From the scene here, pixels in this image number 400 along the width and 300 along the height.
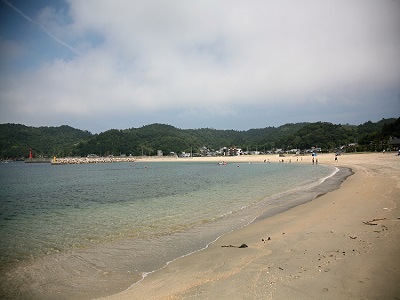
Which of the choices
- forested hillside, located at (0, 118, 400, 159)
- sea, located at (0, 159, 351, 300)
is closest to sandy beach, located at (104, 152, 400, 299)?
sea, located at (0, 159, 351, 300)

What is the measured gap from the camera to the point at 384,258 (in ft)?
15.8

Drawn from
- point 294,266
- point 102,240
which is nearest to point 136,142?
point 102,240

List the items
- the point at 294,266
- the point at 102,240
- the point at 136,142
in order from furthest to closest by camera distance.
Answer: the point at 136,142 < the point at 102,240 < the point at 294,266

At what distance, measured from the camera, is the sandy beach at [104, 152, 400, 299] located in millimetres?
3957

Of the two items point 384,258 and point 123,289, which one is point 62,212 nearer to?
point 123,289

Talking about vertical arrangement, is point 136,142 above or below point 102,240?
above

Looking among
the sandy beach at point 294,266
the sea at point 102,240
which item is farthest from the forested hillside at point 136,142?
the sandy beach at point 294,266

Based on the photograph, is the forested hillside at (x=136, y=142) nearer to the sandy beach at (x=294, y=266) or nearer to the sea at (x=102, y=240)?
the sea at (x=102, y=240)

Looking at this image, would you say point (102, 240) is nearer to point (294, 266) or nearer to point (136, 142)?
point (294, 266)

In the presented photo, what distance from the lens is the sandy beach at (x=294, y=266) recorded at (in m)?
3.96

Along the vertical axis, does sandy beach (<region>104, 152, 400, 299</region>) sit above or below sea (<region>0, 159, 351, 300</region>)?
above

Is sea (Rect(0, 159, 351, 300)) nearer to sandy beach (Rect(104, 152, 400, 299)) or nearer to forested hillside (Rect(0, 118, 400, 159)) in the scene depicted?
sandy beach (Rect(104, 152, 400, 299))

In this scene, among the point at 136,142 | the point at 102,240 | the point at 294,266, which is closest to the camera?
the point at 294,266

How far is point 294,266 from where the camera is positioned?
4.90 meters
